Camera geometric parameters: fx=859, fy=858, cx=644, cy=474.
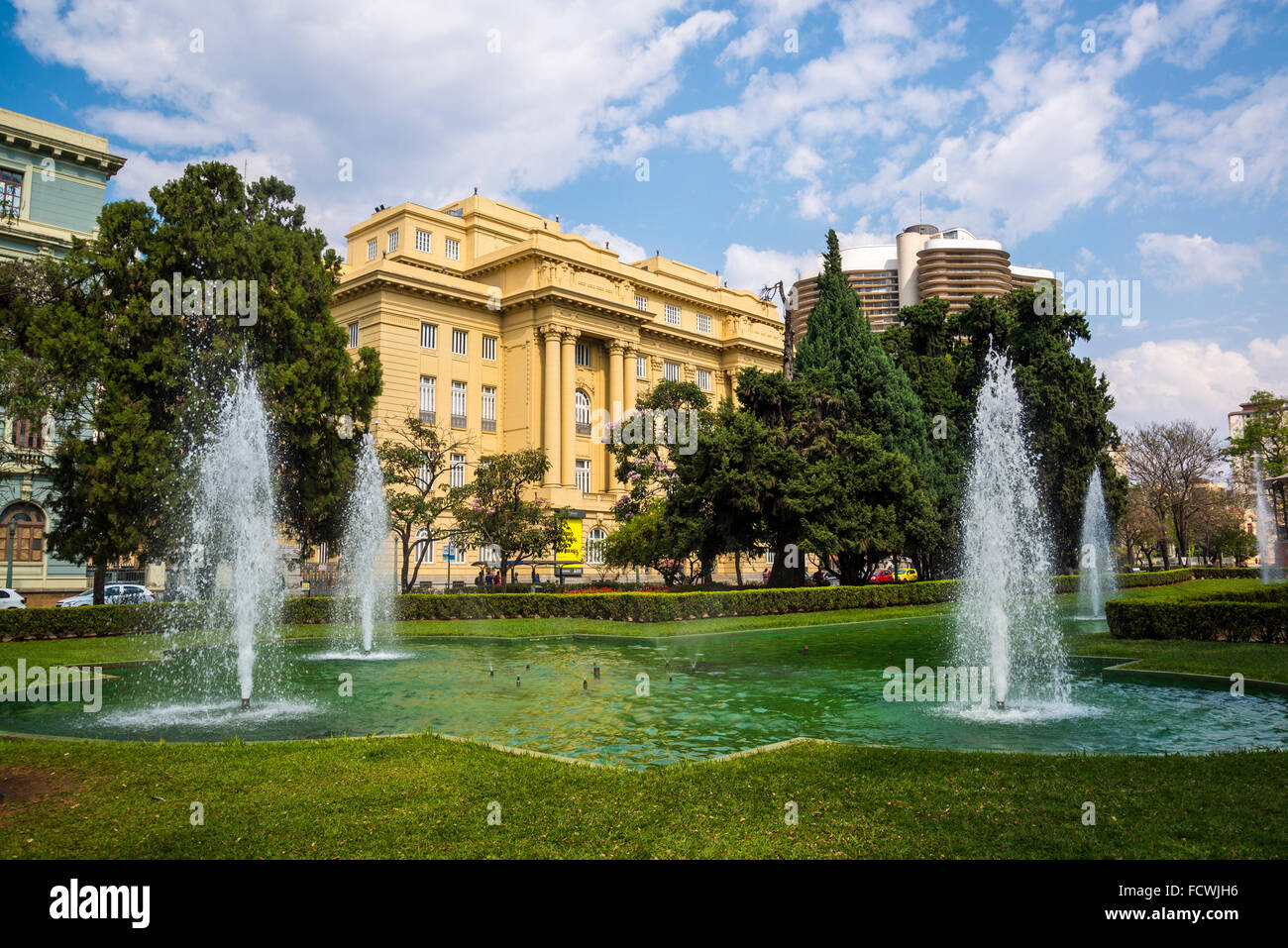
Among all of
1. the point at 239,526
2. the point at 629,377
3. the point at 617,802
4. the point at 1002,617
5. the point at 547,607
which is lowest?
the point at 547,607

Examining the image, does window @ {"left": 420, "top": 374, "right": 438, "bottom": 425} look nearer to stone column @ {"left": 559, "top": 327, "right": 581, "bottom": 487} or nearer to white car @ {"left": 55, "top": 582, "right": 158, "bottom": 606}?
stone column @ {"left": 559, "top": 327, "right": 581, "bottom": 487}

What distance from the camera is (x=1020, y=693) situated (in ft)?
41.6

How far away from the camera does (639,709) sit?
11875mm

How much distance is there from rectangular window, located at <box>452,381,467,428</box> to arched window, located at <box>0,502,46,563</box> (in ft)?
70.2

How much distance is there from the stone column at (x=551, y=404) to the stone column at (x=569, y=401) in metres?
0.62

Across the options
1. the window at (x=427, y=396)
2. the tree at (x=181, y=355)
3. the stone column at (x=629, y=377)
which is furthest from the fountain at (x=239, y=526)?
the stone column at (x=629, y=377)

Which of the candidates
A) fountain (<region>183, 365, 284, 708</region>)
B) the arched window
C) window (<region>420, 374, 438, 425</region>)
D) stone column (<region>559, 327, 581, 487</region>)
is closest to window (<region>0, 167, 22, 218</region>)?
the arched window

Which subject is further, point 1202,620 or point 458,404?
point 458,404

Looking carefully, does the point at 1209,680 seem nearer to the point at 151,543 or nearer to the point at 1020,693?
the point at 1020,693

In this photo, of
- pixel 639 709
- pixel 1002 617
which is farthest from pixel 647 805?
pixel 1002 617

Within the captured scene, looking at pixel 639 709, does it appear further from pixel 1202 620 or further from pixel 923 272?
pixel 923 272

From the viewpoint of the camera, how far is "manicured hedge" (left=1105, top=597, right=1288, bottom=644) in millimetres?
17469

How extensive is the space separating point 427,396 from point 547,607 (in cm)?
2565

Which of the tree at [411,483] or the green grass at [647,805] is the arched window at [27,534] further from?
the green grass at [647,805]
